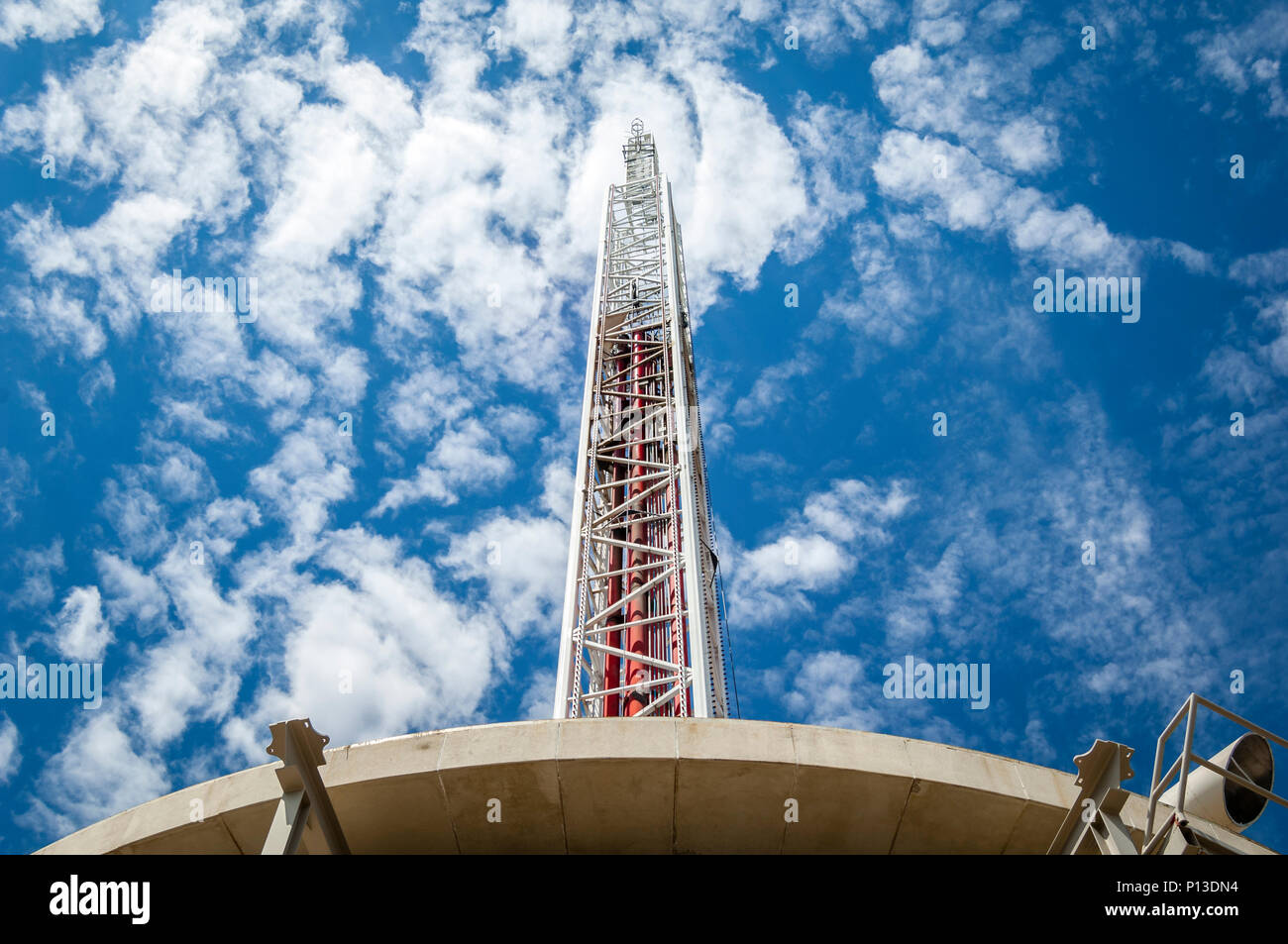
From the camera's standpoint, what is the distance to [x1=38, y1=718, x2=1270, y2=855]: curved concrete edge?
13.6 metres

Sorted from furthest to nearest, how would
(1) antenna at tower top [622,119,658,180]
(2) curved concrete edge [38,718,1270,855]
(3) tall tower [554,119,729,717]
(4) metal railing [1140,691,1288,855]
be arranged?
1. (1) antenna at tower top [622,119,658,180]
2. (3) tall tower [554,119,729,717]
3. (2) curved concrete edge [38,718,1270,855]
4. (4) metal railing [1140,691,1288,855]

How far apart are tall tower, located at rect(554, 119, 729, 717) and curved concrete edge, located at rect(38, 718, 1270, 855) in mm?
11581

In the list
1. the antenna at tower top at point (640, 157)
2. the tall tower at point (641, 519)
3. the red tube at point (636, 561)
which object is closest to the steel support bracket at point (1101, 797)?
the tall tower at point (641, 519)

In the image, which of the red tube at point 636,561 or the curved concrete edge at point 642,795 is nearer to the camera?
the curved concrete edge at point 642,795

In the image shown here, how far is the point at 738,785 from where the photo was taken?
13734 mm

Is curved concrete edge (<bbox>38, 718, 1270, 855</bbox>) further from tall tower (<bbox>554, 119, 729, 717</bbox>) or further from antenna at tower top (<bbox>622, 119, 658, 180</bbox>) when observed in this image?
antenna at tower top (<bbox>622, 119, 658, 180</bbox>)

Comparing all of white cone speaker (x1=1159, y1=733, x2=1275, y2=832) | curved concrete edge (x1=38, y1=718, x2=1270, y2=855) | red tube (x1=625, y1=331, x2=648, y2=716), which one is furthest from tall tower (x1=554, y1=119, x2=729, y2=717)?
white cone speaker (x1=1159, y1=733, x2=1275, y2=832)

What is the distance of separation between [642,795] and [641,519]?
20661mm

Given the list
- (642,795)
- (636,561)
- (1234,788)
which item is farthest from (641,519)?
(1234,788)

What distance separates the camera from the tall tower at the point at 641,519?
28.7 m

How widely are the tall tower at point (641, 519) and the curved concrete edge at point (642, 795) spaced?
11581 millimetres

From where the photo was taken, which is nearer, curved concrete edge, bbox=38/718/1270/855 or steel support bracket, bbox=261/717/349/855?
steel support bracket, bbox=261/717/349/855

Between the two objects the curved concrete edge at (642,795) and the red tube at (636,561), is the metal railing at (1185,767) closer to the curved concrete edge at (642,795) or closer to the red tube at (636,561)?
the curved concrete edge at (642,795)
